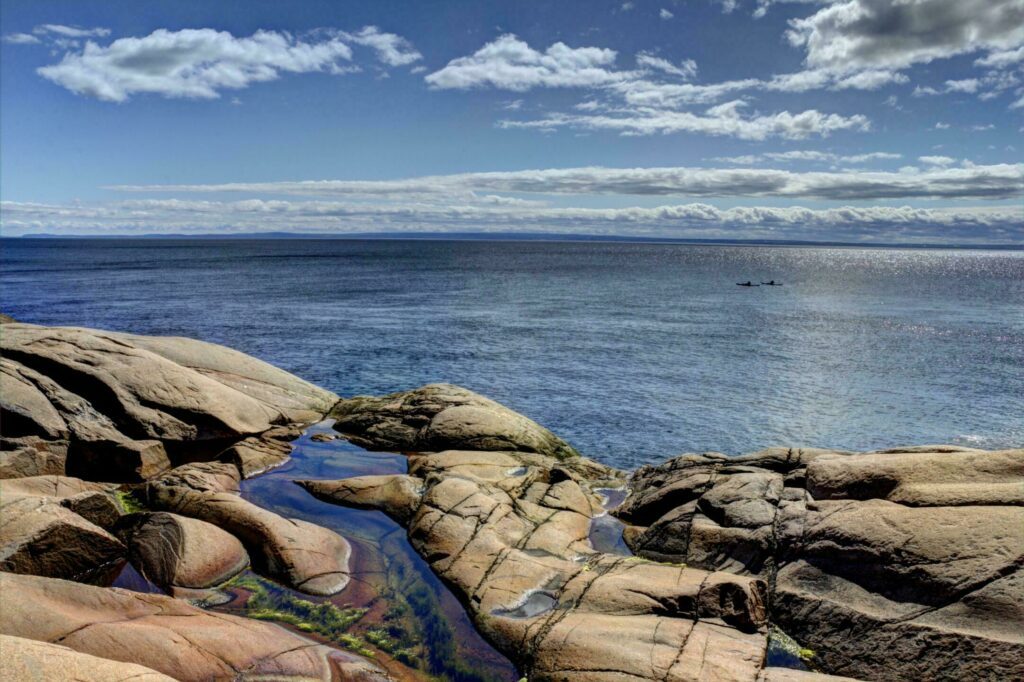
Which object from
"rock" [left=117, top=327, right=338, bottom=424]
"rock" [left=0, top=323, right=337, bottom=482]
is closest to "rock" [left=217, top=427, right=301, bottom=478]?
"rock" [left=0, top=323, right=337, bottom=482]

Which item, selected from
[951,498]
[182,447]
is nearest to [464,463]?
[182,447]

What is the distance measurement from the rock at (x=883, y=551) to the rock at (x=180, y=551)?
9187mm

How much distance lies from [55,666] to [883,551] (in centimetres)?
1281

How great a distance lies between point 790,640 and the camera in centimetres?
1252

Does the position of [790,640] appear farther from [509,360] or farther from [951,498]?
[509,360]

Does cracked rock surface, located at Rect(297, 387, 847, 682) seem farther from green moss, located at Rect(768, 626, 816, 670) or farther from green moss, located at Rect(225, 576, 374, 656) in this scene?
green moss, located at Rect(225, 576, 374, 656)

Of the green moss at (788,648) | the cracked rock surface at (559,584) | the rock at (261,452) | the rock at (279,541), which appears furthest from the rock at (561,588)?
the rock at (261,452)

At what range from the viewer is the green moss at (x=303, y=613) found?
12.4 meters

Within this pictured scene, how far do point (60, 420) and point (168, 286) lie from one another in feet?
277

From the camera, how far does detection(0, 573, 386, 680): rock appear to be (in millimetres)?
10219

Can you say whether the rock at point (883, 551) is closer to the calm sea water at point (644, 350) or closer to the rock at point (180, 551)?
the rock at point (180, 551)

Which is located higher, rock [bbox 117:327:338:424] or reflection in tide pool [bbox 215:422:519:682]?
rock [bbox 117:327:338:424]

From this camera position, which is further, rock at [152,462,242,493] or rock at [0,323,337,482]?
rock at [0,323,337,482]

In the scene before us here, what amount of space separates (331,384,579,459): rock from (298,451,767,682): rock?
12.6 ft
